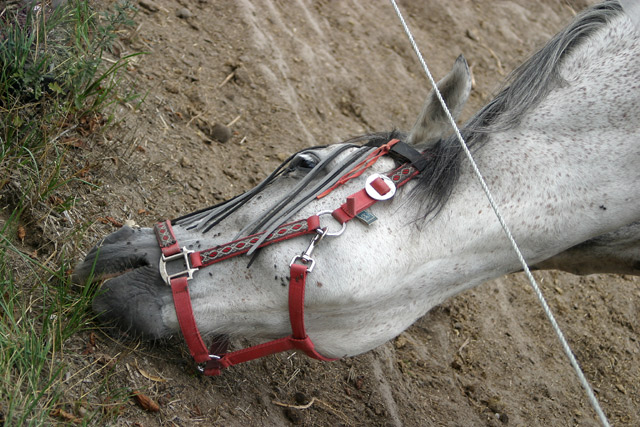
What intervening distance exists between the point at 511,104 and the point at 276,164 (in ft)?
5.61

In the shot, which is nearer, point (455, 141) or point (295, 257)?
point (295, 257)

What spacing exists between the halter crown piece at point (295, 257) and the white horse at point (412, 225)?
0.02m

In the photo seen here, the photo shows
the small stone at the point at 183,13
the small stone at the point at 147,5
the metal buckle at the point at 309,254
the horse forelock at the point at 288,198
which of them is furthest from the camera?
the small stone at the point at 183,13

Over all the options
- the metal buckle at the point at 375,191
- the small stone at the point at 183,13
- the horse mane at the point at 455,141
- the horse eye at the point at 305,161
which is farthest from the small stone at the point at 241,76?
the metal buckle at the point at 375,191

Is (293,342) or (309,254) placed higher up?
(309,254)

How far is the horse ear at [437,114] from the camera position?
2.29 metres

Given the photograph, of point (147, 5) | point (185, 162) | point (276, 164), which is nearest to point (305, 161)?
point (185, 162)

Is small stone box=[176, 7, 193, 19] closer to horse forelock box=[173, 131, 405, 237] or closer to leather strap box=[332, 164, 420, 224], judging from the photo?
horse forelock box=[173, 131, 405, 237]

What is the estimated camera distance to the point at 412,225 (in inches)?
82.7

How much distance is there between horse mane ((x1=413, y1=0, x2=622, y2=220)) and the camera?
6.99 feet

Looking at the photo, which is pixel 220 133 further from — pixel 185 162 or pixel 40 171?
pixel 40 171

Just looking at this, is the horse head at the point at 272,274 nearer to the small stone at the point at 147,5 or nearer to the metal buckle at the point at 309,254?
the metal buckle at the point at 309,254

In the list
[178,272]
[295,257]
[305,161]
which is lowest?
[178,272]

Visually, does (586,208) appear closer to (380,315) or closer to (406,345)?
(380,315)
